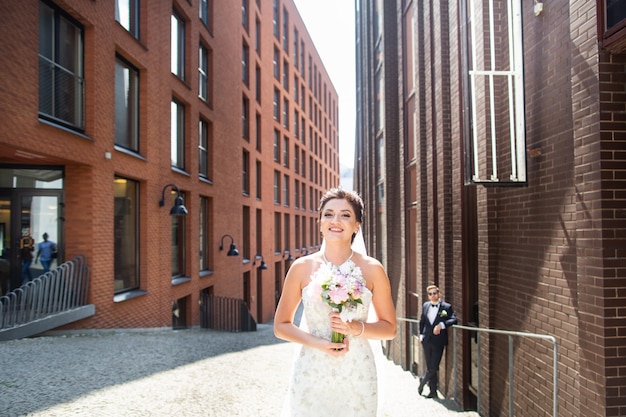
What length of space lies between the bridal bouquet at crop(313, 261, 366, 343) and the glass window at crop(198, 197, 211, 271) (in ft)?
50.9

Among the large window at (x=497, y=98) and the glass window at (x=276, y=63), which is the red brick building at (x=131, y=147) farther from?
the glass window at (x=276, y=63)

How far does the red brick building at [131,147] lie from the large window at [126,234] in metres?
0.04

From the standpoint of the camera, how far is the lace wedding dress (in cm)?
340

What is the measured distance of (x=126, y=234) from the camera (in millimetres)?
12281

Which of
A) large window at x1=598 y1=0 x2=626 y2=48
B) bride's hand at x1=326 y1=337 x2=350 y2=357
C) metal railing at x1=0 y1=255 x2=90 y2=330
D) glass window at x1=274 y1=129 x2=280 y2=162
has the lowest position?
metal railing at x1=0 y1=255 x2=90 y2=330

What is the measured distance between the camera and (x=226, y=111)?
21.1 metres

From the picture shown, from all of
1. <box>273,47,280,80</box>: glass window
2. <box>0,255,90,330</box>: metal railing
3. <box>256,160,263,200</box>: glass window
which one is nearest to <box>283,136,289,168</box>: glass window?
<box>273,47,280,80</box>: glass window

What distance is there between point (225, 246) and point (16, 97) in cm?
1300

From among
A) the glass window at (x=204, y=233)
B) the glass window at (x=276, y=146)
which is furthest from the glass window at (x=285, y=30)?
the glass window at (x=204, y=233)

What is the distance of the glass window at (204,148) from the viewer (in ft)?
60.2

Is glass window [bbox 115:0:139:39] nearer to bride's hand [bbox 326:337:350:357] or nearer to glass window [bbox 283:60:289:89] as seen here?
bride's hand [bbox 326:337:350:357]

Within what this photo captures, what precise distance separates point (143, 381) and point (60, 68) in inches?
265

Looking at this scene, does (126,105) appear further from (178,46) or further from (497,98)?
Result: (497,98)

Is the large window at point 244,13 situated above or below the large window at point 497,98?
above
